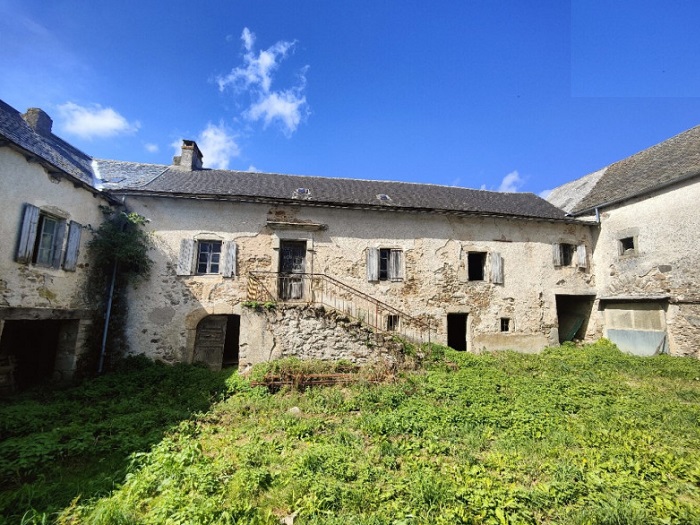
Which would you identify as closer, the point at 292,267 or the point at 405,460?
the point at 405,460

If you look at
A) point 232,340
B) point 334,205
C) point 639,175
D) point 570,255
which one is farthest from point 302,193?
point 639,175

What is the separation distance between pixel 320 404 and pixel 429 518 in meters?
3.71

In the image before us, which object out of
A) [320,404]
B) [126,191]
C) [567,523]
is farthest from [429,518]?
[126,191]

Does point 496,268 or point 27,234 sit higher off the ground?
point 496,268

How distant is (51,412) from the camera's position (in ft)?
19.7

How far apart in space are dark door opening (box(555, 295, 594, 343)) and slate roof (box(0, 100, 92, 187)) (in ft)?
57.6

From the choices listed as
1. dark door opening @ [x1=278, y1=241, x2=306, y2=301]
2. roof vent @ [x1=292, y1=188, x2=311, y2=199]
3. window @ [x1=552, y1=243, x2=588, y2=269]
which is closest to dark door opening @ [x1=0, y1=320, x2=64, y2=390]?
dark door opening @ [x1=278, y1=241, x2=306, y2=301]

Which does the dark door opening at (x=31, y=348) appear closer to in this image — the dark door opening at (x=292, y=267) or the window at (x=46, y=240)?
the window at (x=46, y=240)

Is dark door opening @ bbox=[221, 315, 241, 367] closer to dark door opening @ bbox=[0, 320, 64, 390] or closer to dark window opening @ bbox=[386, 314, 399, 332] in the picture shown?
dark door opening @ bbox=[0, 320, 64, 390]

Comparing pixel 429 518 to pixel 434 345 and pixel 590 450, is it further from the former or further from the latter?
pixel 434 345

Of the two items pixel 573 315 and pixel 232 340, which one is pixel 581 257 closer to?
pixel 573 315

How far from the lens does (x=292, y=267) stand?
10.7m

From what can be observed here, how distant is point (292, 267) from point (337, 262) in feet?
5.10

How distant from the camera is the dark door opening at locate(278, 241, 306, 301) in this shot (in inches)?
416
